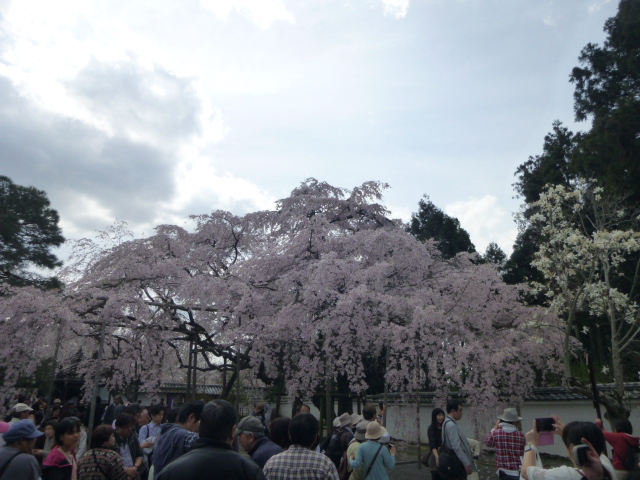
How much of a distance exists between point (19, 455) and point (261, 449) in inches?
70.3

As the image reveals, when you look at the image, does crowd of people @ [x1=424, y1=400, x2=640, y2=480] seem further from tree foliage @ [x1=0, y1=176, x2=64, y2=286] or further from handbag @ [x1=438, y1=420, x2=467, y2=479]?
tree foliage @ [x1=0, y1=176, x2=64, y2=286]

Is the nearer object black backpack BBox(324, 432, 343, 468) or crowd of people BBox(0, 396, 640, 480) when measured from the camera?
crowd of people BBox(0, 396, 640, 480)

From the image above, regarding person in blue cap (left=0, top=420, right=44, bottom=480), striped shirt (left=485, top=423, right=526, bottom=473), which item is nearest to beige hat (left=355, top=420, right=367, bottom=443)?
striped shirt (left=485, top=423, right=526, bottom=473)

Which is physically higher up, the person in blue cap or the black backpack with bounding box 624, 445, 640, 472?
the person in blue cap

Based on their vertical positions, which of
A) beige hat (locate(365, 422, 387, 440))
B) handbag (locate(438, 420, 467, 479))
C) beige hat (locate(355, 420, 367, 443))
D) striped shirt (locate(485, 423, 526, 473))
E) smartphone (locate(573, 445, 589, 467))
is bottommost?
handbag (locate(438, 420, 467, 479))

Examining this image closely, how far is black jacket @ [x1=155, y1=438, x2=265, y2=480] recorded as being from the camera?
2402mm

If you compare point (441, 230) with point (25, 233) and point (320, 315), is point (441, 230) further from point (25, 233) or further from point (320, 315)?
point (25, 233)

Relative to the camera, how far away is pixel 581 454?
112 inches

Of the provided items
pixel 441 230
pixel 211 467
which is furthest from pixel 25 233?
pixel 211 467

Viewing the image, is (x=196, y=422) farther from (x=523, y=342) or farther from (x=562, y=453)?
(x=562, y=453)

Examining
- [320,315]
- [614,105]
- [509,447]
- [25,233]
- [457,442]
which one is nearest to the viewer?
[509,447]

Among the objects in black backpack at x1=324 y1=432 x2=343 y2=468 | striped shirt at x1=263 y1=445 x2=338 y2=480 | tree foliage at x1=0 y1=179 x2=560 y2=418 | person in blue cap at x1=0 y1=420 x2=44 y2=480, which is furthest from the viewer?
tree foliage at x1=0 y1=179 x2=560 y2=418

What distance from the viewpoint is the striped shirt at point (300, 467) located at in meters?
3.23

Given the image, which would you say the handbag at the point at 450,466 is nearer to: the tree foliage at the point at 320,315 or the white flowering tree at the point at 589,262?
the tree foliage at the point at 320,315
